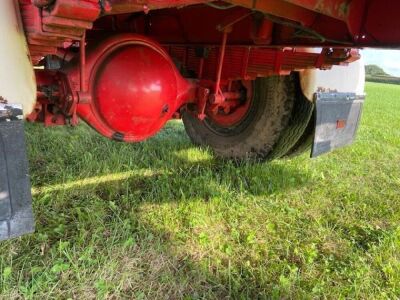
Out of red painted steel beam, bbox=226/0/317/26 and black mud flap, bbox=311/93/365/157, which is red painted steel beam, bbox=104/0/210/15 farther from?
black mud flap, bbox=311/93/365/157

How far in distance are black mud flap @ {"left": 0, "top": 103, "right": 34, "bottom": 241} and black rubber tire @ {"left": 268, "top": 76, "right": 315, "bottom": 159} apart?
65.5 inches

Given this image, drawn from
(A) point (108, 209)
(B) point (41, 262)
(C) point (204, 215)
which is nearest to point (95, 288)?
(B) point (41, 262)

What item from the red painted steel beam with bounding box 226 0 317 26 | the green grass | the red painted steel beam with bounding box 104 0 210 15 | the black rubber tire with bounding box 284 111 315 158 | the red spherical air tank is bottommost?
the green grass

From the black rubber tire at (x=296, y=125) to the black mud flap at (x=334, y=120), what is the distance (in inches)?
3.6

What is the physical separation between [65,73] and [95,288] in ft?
3.00

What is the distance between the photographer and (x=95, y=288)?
150 centimetres

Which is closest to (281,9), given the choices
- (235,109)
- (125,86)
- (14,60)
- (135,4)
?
(135,4)

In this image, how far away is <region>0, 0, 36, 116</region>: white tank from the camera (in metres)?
1.21

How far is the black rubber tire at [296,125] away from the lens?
2.44m

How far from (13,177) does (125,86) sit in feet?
2.33

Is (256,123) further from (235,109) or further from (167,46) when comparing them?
(167,46)

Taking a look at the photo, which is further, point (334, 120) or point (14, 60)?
point (334, 120)

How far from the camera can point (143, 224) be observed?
1952 millimetres

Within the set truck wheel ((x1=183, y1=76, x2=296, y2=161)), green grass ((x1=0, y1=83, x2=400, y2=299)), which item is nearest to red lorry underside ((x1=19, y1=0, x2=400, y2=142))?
truck wheel ((x1=183, y1=76, x2=296, y2=161))
